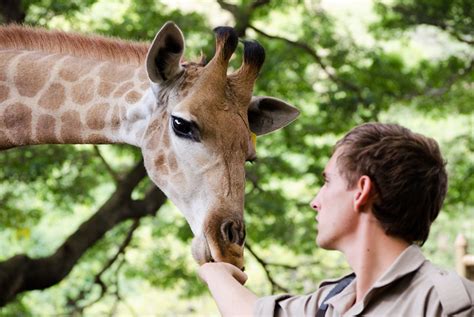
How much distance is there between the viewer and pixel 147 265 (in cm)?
970

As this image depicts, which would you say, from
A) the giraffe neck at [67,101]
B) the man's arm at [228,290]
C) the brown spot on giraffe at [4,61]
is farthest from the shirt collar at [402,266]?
the brown spot on giraffe at [4,61]

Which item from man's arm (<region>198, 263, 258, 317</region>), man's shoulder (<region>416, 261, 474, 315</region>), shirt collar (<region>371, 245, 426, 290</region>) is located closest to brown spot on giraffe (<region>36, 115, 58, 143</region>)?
man's arm (<region>198, 263, 258, 317</region>)

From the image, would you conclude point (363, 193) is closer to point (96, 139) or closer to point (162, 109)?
point (162, 109)

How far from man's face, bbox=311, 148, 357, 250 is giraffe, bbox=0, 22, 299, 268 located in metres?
1.21

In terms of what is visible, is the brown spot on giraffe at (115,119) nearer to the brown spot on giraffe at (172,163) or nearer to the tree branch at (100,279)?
the brown spot on giraffe at (172,163)

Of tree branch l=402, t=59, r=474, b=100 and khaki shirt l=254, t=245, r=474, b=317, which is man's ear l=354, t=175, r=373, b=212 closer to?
khaki shirt l=254, t=245, r=474, b=317

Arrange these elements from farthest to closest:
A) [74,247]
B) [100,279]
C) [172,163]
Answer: [100,279] → [74,247] → [172,163]

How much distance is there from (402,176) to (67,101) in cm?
229

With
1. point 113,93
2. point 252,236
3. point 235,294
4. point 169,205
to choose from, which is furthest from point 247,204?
point 235,294

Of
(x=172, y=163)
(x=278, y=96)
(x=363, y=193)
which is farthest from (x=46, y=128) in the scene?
(x=278, y=96)

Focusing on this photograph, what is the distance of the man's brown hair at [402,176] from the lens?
1843mm

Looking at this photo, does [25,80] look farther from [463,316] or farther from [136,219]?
[136,219]

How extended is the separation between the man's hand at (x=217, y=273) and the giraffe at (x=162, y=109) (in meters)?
0.84

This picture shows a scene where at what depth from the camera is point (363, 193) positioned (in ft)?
6.18
